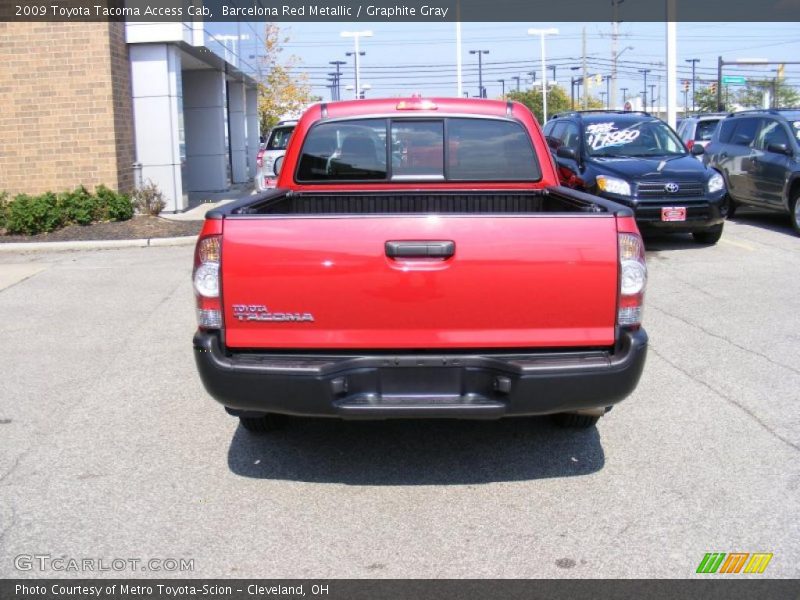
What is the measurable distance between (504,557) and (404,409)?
0.80 metres

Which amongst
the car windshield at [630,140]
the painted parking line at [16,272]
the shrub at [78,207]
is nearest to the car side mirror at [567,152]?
the car windshield at [630,140]

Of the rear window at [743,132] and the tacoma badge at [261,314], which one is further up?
the rear window at [743,132]

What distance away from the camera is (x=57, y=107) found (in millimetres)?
15570

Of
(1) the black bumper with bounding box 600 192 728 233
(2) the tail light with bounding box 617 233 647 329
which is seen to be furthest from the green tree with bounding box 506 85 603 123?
(2) the tail light with bounding box 617 233 647 329

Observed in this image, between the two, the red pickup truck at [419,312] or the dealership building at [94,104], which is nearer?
the red pickup truck at [419,312]

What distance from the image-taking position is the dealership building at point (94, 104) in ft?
50.7

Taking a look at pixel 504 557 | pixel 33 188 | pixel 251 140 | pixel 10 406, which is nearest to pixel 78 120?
pixel 33 188

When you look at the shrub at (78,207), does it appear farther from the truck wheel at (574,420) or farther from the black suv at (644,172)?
the truck wheel at (574,420)

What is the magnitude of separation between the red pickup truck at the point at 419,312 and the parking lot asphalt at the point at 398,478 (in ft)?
1.81

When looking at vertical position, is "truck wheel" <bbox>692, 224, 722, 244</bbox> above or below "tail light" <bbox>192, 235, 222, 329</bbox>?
below

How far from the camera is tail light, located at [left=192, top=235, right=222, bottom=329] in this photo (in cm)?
424

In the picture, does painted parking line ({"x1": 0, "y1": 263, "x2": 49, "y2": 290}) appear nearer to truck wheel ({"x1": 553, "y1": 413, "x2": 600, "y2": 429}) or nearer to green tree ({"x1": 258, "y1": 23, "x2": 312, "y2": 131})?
truck wheel ({"x1": 553, "y1": 413, "x2": 600, "y2": 429})

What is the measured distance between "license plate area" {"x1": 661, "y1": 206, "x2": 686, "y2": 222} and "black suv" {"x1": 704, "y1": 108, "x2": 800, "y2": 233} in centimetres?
234

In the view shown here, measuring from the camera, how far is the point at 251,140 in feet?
104
